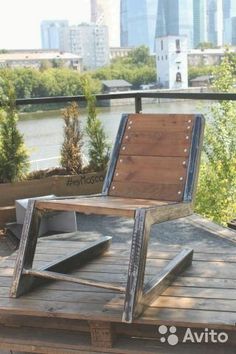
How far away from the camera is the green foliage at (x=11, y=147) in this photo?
450 centimetres

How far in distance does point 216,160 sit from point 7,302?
7953 millimetres

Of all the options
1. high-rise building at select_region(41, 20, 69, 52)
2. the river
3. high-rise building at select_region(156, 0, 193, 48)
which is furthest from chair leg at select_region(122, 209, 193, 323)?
high-rise building at select_region(41, 20, 69, 52)

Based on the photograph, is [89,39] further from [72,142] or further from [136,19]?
[72,142]

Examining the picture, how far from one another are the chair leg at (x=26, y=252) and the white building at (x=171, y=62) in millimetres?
5574

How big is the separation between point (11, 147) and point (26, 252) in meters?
2.53

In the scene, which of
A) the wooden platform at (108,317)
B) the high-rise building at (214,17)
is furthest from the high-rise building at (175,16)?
the wooden platform at (108,317)

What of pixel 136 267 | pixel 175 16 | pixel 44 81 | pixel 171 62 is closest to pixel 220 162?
pixel 171 62

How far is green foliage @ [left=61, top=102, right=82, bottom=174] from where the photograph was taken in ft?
16.0

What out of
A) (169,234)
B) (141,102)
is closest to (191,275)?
(169,234)

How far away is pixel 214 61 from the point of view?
1371 centimetres

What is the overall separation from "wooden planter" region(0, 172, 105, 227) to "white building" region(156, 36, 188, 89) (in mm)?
3305

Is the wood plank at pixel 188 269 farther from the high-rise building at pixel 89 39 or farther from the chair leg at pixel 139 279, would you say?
the high-rise building at pixel 89 39

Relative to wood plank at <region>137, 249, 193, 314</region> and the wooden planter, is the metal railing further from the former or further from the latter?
wood plank at <region>137, 249, 193, 314</region>

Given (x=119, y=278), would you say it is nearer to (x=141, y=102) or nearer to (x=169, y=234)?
(x=169, y=234)
